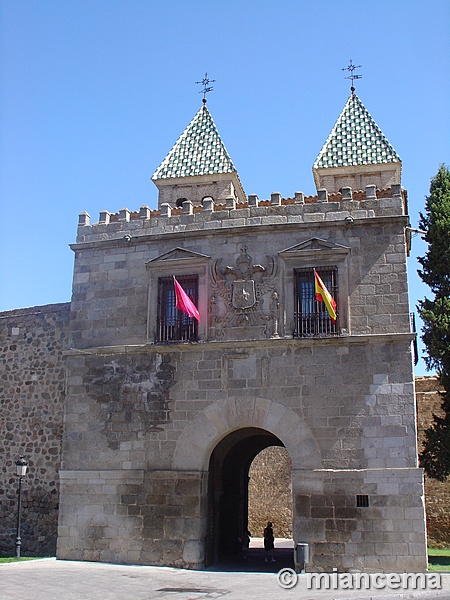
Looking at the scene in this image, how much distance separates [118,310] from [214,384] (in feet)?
10.2

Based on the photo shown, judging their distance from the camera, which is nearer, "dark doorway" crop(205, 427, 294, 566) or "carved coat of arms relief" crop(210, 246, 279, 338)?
"carved coat of arms relief" crop(210, 246, 279, 338)

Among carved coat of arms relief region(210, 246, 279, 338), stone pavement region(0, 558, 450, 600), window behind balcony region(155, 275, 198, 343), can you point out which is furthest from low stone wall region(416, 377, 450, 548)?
window behind balcony region(155, 275, 198, 343)

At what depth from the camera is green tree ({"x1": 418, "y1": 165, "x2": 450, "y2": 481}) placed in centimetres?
1788

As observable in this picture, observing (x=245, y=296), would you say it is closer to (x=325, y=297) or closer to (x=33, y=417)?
(x=325, y=297)

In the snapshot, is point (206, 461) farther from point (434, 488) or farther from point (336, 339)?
point (434, 488)

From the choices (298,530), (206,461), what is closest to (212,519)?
(206,461)

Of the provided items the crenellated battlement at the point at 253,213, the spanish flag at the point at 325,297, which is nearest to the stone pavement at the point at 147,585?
the spanish flag at the point at 325,297

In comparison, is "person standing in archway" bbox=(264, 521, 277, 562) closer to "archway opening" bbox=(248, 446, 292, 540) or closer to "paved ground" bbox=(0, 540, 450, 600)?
"paved ground" bbox=(0, 540, 450, 600)

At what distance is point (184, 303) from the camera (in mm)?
15977

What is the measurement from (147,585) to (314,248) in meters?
7.97

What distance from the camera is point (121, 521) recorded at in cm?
1555

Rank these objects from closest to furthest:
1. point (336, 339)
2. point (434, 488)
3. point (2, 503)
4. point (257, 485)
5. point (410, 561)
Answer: point (410, 561) → point (336, 339) → point (2, 503) → point (434, 488) → point (257, 485)

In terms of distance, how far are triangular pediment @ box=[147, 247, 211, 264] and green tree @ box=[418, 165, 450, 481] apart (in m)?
6.51

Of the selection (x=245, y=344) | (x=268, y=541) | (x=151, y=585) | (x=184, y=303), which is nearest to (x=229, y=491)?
(x=268, y=541)
